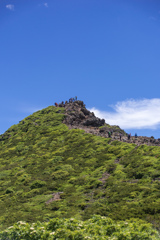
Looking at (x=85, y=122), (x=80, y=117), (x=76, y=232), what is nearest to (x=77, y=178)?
(x=76, y=232)

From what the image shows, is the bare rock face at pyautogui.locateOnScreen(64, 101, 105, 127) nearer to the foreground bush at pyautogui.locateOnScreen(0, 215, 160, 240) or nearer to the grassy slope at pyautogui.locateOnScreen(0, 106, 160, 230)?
the grassy slope at pyautogui.locateOnScreen(0, 106, 160, 230)

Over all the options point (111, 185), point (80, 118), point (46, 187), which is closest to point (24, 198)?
point (46, 187)

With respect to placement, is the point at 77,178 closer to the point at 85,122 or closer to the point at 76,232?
the point at 76,232

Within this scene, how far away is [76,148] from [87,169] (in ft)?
37.5

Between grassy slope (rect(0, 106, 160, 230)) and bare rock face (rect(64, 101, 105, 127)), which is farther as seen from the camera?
bare rock face (rect(64, 101, 105, 127))

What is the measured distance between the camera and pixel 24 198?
33.2 meters

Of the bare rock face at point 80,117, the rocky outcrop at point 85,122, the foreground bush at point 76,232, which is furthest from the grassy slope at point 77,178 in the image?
the bare rock face at point 80,117

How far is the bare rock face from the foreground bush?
53.0 meters

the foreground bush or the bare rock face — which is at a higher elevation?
the bare rock face

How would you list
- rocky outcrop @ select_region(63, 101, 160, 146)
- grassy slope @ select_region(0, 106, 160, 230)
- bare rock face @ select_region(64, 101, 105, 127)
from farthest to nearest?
bare rock face @ select_region(64, 101, 105, 127), rocky outcrop @ select_region(63, 101, 160, 146), grassy slope @ select_region(0, 106, 160, 230)

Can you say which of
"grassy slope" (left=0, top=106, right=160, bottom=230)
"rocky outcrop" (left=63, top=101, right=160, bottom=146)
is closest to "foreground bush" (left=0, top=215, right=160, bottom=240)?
"grassy slope" (left=0, top=106, right=160, bottom=230)

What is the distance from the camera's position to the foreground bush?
13.0m

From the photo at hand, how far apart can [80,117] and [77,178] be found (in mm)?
37490

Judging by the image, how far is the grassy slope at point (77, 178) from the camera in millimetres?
24469
